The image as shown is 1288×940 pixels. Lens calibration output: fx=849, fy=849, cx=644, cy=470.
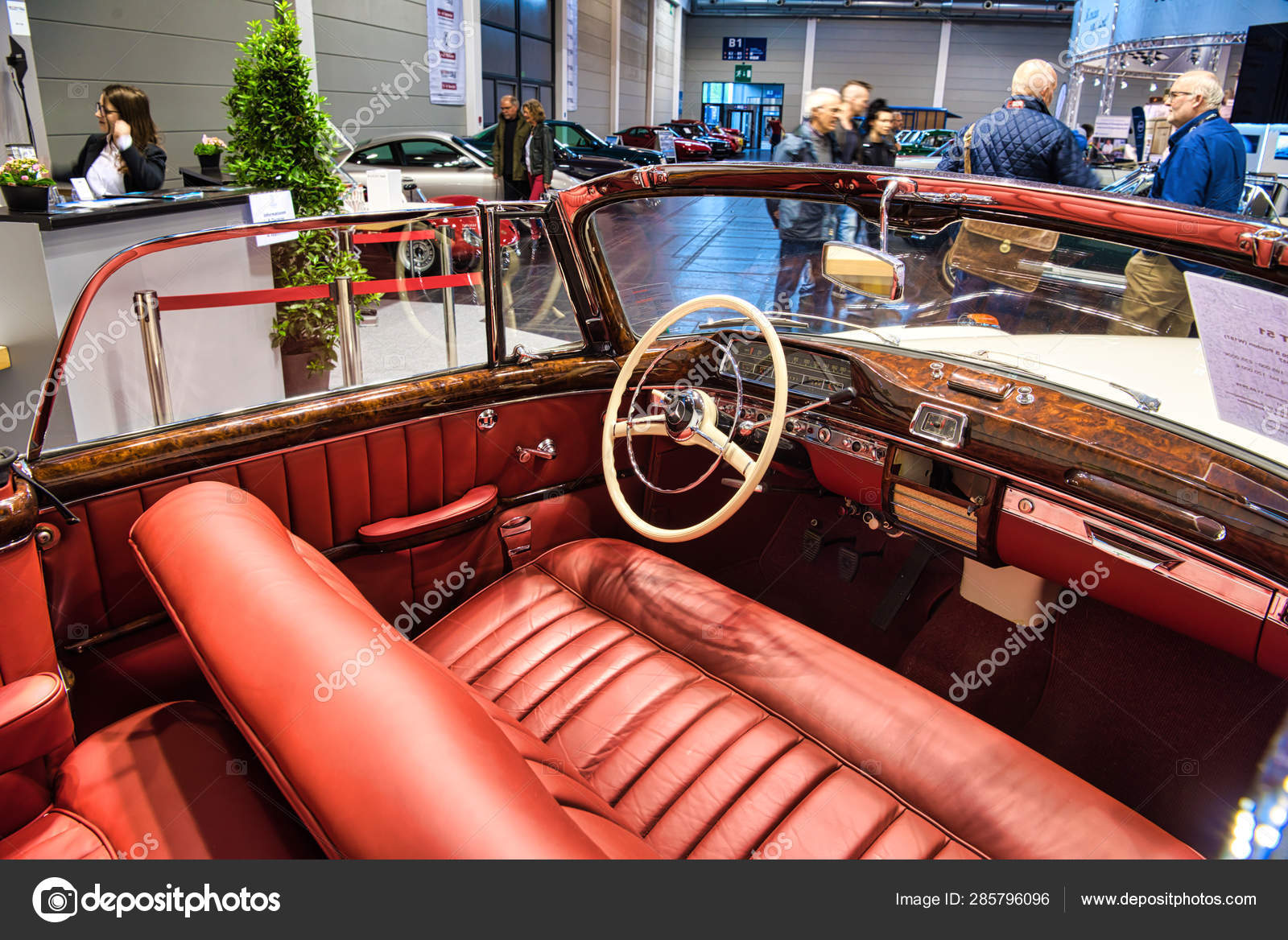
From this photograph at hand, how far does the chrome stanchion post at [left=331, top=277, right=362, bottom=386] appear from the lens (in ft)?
11.8

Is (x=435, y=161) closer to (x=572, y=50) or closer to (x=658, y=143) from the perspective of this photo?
(x=658, y=143)

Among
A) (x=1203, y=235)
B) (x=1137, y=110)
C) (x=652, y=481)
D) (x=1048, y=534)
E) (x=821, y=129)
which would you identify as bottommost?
(x=652, y=481)

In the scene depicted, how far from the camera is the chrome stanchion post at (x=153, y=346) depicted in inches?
114

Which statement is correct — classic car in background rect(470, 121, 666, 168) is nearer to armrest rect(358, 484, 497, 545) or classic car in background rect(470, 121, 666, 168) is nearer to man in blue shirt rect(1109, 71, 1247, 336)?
man in blue shirt rect(1109, 71, 1247, 336)

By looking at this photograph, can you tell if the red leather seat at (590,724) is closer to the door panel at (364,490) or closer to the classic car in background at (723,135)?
the door panel at (364,490)

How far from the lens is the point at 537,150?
8.21 metres

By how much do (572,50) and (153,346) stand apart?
51.8 ft

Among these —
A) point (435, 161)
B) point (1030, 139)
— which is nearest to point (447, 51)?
point (435, 161)

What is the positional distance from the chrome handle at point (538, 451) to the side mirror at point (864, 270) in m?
0.86

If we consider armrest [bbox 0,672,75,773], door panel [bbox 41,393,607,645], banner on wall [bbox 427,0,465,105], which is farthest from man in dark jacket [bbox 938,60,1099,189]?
banner on wall [bbox 427,0,465,105]
